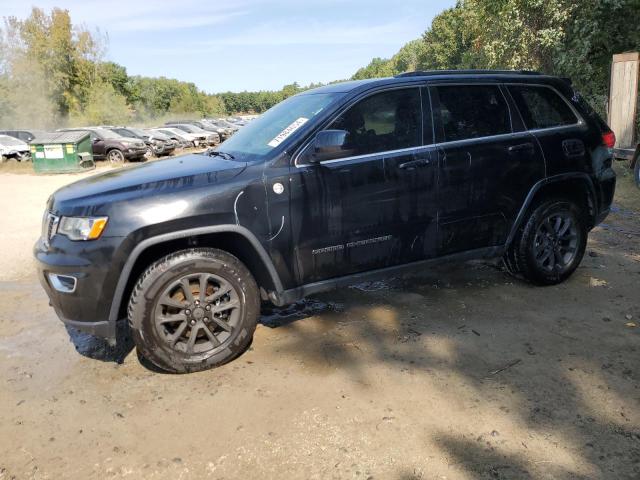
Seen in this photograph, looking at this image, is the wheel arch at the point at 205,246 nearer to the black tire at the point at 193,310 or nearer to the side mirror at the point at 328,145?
the black tire at the point at 193,310

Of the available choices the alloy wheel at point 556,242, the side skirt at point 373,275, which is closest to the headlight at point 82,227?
the side skirt at point 373,275

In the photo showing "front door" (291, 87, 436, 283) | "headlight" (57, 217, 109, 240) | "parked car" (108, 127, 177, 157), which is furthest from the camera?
"parked car" (108, 127, 177, 157)

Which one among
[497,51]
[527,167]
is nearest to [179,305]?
[527,167]

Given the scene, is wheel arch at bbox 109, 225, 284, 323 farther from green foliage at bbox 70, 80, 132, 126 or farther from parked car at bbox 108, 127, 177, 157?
green foliage at bbox 70, 80, 132, 126

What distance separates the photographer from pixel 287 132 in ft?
11.8

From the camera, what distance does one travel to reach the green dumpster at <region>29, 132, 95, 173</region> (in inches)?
695

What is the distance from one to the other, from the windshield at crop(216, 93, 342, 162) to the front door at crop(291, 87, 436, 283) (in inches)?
9.9

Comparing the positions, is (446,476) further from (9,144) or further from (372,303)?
(9,144)

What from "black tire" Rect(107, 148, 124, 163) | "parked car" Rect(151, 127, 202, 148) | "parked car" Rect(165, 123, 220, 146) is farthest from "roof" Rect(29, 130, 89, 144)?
"parked car" Rect(165, 123, 220, 146)

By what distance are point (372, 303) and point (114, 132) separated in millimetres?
20913

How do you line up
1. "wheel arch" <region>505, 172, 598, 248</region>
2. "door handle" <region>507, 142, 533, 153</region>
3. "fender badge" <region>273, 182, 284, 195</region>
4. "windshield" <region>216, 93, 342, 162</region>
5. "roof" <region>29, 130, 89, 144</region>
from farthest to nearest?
1. "roof" <region>29, 130, 89, 144</region>
2. "wheel arch" <region>505, 172, 598, 248</region>
3. "door handle" <region>507, 142, 533, 153</region>
4. "windshield" <region>216, 93, 342, 162</region>
5. "fender badge" <region>273, 182, 284, 195</region>

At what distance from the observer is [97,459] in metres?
2.60

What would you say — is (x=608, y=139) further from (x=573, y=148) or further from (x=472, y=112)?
(x=472, y=112)

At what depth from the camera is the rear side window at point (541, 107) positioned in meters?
4.30
